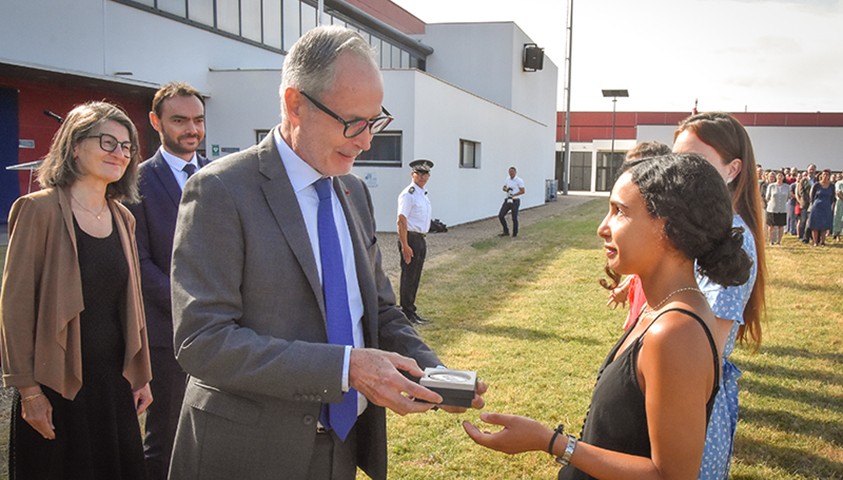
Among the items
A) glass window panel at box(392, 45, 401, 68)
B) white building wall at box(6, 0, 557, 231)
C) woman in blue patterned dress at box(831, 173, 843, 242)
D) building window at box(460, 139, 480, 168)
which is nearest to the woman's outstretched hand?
white building wall at box(6, 0, 557, 231)

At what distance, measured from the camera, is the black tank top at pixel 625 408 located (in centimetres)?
198

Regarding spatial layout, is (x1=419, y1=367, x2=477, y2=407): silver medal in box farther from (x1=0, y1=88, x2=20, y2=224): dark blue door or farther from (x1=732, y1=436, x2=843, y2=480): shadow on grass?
(x1=0, y1=88, x2=20, y2=224): dark blue door

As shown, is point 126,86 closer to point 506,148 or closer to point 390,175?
point 390,175

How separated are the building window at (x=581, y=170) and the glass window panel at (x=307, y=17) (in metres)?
36.3

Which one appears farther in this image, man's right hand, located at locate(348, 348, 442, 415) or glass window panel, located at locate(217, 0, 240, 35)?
glass window panel, located at locate(217, 0, 240, 35)

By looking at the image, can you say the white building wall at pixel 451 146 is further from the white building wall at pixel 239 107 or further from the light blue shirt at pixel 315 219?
the light blue shirt at pixel 315 219

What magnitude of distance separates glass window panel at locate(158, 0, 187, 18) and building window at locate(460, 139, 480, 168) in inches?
385

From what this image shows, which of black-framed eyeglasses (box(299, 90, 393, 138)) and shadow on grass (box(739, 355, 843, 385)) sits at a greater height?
black-framed eyeglasses (box(299, 90, 393, 138))

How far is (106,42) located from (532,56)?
22885 mm

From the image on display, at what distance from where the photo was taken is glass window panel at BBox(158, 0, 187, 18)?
664 inches

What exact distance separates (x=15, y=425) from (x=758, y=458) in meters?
4.82

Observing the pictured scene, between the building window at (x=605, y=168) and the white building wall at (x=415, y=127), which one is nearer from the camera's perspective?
the white building wall at (x=415, y=127)

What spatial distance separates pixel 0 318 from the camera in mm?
2947

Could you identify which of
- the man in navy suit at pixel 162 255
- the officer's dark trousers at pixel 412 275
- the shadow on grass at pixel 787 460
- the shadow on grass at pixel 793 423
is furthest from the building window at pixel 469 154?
the man in navy suit at pixel 162 255
